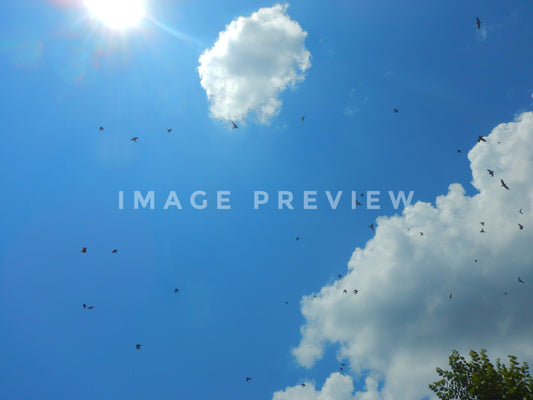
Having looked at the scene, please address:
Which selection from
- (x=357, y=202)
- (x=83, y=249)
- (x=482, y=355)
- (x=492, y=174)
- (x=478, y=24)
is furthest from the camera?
(x=357, y=202)

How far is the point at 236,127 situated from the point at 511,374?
32.6m

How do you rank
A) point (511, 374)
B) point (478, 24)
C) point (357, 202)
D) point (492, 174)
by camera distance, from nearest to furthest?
point (478, 24) → point (492, 174) → point (511, 374) → point (357, 202)

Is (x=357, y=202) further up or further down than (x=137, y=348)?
further up

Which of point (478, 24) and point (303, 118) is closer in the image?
point (478, 24)

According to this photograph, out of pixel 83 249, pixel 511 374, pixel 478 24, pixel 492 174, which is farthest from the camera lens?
pixel 83 249

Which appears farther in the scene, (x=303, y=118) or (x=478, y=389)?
(x=303, y=118)

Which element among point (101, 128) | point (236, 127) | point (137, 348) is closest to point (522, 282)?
point (236, 127)

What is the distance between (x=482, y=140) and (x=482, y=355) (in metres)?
21.0

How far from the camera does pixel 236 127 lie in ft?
92.8

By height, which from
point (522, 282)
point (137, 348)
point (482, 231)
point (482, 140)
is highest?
point (482, 140)

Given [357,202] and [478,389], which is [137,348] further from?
[478,389]

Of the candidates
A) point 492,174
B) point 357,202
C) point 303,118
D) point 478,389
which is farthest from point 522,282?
point 303,118

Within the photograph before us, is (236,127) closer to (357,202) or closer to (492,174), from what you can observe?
(357,202)

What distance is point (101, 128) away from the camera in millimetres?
30656
